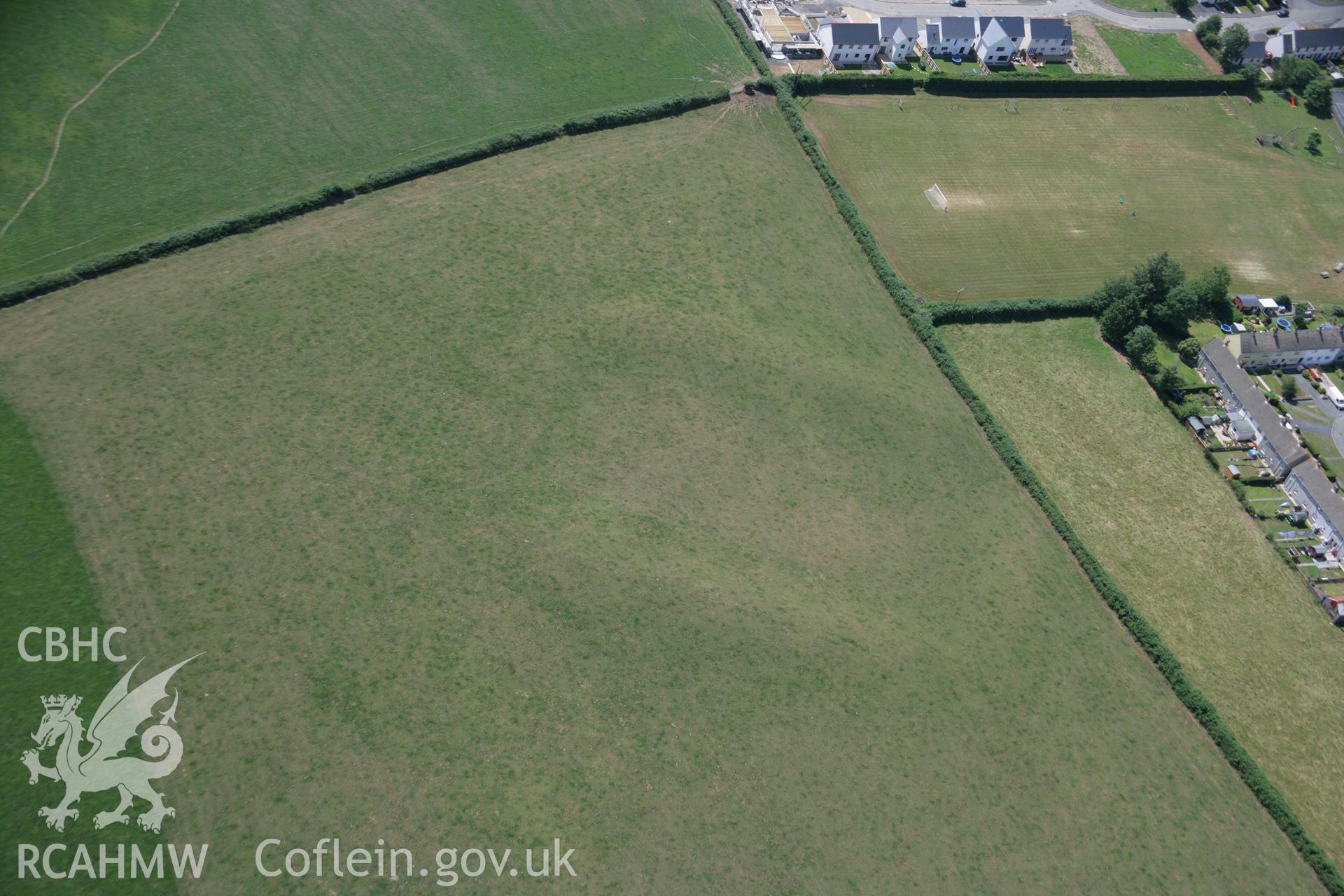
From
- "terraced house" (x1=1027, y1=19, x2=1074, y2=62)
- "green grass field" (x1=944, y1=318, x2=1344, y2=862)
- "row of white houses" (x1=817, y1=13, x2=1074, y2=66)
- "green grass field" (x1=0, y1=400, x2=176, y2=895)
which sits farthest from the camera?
"terraced house" (x1=1027, y1=19, x2=1074, y2=62)

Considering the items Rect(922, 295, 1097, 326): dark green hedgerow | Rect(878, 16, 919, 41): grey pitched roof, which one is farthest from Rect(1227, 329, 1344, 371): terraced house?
Rect(878, 16, 919, 41): grey pitched roof

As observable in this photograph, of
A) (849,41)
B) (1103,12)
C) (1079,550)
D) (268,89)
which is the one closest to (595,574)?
(1079,550)

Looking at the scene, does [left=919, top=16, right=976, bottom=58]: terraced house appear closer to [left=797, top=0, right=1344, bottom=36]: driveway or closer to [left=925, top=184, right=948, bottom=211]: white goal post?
[left=797, top=0, right=1344, bottom=36]: driveway

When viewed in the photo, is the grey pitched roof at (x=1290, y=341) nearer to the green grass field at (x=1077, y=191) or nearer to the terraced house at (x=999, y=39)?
the green grass field at (x=1077, y=191)

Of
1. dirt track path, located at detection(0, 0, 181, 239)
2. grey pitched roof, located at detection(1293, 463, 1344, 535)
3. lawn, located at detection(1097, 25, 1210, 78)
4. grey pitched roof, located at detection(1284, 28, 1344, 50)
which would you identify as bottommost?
grey pitched roof, located at detection(1293, 463, 1344, 535)

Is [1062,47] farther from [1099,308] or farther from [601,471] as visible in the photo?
[601,471]

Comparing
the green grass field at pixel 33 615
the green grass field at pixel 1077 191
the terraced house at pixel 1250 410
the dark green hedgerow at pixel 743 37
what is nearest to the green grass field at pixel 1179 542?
the terraced house at pixel 1250 410

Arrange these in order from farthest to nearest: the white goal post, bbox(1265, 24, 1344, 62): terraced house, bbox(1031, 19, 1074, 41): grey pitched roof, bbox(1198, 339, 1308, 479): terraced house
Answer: bbox(1265, 24, 1344, 62): terraced house, bbox(1031, 19, 1074, 41): grey pitched roof, the white goal post, bbox(1198, 339, 1308, 479): terraced house

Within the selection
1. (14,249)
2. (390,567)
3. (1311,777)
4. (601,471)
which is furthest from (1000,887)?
(14,249)

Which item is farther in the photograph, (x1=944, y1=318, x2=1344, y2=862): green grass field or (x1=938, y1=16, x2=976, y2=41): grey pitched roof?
(x1=938, y1=16, x2=976, y2=41): grey pitched roof
